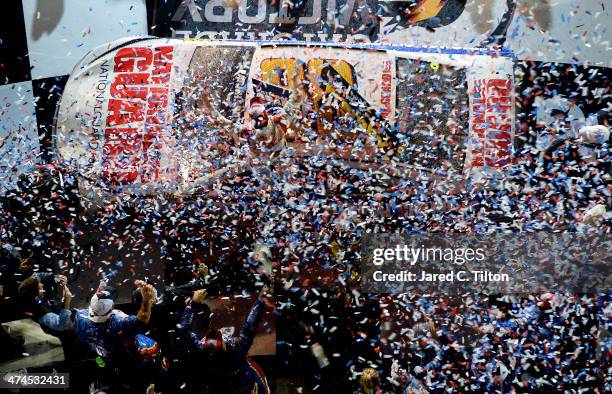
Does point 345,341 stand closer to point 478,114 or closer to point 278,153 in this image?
point 278,153

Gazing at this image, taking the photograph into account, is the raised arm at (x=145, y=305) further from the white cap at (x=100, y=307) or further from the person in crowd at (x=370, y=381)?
the person in crowd at (x=370, y=381)

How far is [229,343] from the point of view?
6.91 feet

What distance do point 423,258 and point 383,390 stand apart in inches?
17.7

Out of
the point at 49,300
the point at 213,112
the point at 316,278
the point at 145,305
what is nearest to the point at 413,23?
the point at 213,112

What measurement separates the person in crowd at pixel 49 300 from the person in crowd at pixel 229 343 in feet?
1.31

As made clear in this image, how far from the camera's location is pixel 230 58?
2.08 meters

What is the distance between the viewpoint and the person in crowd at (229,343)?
210 cm

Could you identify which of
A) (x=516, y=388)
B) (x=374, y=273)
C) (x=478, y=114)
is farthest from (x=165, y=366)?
(x=478, y=114)

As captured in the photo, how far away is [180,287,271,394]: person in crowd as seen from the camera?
6.90 feet

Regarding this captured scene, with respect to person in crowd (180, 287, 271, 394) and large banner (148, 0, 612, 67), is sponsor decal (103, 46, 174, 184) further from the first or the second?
person in crowd (180, 287, 271, 394)

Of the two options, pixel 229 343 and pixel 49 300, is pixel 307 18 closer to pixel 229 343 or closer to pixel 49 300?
pixel 229 343

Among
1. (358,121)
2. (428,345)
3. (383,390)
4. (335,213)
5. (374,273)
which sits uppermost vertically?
(358,121)

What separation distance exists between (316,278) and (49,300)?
0.90 metres

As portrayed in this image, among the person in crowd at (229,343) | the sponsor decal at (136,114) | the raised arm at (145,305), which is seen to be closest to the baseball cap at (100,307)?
the raised arm at (145,305)
